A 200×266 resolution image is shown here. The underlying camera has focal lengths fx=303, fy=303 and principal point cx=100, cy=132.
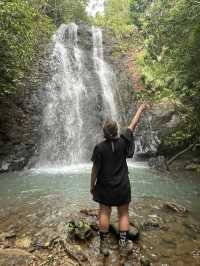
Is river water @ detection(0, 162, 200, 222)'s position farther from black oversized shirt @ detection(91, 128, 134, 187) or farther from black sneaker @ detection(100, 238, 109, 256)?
black oversized shirt @ detection(91, 128, 134, 187)

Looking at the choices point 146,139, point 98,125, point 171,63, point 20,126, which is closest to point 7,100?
point 20,126

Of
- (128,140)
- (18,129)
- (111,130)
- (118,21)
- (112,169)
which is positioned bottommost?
(112,169)

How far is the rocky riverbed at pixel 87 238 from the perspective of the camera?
4410 mm

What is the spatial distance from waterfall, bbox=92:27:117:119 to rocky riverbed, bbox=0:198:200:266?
11.9m

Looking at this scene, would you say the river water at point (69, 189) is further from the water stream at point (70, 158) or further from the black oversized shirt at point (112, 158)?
the black oversized shirt at point (112, 158)

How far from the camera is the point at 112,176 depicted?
15.3ft

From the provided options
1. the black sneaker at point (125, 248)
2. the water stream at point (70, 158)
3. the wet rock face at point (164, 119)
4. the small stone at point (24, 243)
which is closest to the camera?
the black sneaker at point (125, 248)

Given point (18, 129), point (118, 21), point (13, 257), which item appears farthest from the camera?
point (118, 21)

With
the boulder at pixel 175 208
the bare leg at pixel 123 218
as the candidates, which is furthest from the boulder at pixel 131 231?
the boulder at pixel 175 208

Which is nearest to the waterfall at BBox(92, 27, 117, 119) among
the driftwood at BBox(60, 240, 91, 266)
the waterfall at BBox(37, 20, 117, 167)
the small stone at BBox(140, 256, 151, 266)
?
the waterfall at BBox(37, 20, 117, 167)

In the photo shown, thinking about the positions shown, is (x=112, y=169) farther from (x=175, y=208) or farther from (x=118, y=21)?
(x=118, y=21)

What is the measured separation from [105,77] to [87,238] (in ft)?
53.4

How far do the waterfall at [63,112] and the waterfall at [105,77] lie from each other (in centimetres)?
142

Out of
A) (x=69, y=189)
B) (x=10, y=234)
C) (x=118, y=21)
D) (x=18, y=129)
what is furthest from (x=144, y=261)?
(x=118, y=21)
